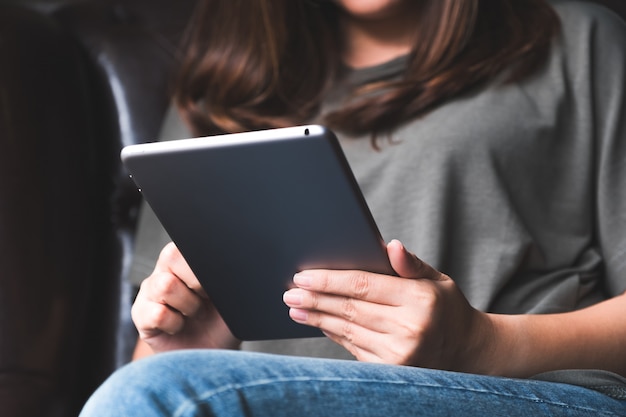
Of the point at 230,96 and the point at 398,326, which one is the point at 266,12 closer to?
the point at 230,96

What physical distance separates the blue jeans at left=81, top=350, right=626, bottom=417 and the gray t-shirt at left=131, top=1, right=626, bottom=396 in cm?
30

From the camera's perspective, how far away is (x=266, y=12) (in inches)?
47.6

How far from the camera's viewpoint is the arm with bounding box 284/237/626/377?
70 cm

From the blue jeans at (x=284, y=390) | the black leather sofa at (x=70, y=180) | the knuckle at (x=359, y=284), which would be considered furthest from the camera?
the black leather sofa at (x=70, y=180)

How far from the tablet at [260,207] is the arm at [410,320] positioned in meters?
0.02

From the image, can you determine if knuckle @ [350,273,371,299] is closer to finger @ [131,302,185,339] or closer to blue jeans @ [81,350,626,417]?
blue jeans @ [81,350,626,417]

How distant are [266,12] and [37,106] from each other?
1.07 feet

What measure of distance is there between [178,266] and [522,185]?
40 centimetres

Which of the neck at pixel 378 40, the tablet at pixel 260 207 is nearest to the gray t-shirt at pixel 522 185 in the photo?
the neck at pixel 378 40

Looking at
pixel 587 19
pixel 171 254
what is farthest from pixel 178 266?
pixel 587 19

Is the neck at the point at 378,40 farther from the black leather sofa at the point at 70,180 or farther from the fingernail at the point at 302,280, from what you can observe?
the fingernail at the point at 302,280

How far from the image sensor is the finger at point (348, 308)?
2.30 ft

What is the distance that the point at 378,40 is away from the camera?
1160 millimetres

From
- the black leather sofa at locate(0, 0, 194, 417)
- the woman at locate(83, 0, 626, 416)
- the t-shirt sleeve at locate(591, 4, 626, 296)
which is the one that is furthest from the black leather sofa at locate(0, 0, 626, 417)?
the t-shirt sleeve at locate(591, 4, 626, 296)
